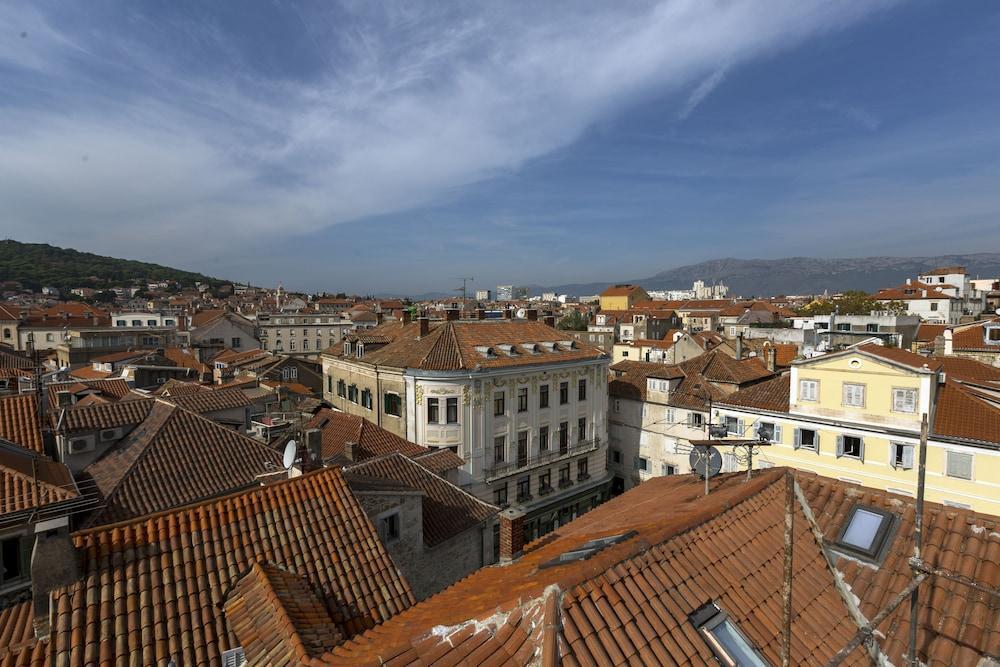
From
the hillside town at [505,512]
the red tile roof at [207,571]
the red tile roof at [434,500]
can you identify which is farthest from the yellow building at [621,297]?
the red tile roof at [207,571]

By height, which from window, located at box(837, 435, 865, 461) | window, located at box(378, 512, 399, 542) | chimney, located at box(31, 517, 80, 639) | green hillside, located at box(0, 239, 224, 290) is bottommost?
window, located at box(837, 435, 865, 461)

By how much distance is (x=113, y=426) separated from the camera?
48.7ft

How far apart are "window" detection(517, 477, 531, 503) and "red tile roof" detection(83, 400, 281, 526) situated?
54.3 feet

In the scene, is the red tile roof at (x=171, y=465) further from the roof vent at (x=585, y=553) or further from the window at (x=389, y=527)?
the roof vent at (x=585, y=553)

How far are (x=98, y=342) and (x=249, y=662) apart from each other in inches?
2387

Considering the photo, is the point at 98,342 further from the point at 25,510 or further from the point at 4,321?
the point at 25,510

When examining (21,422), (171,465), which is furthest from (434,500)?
(21,422)

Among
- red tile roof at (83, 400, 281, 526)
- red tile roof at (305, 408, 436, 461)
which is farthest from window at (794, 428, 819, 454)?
red tile roof at (83, 400, 281, 526)

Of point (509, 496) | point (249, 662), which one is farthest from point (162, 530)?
point (509, 496)

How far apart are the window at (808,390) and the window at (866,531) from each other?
1916cm

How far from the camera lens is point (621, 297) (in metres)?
127

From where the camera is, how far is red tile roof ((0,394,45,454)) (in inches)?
526

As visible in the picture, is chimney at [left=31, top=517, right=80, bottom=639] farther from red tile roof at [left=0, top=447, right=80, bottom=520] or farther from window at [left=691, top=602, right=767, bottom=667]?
window at [left=691, top=602, right=767, bottom=667]

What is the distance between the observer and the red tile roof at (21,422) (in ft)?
43.9
